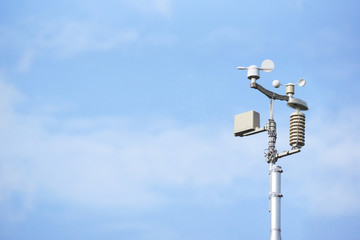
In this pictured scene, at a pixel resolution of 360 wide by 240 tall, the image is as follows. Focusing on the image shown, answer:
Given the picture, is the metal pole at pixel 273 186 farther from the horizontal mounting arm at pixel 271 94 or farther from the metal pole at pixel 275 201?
the horizontal mounting arm at pixel 271 94

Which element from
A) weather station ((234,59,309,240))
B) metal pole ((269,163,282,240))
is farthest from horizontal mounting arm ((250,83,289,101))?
metal pole ((269,163,282,240))

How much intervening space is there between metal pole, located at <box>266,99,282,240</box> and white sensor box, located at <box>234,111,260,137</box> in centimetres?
92

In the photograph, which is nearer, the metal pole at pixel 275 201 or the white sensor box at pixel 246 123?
the metal pole at pixel 275 201

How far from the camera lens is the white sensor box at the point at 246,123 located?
6981cm

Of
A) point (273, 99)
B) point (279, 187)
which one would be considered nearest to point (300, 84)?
point (273, 99)

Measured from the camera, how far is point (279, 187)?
6806 cm

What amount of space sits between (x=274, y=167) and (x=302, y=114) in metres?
3.39

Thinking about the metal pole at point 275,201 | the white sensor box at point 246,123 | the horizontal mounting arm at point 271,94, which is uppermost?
the horizontal mounting arm at point 271,94

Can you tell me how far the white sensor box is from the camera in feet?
229

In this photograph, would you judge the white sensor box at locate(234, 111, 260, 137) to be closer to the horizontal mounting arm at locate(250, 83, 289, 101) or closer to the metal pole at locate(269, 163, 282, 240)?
the horizontal mounting arm at locate(250, 83, 289, 101)

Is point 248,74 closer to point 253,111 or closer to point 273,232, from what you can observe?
point 253,111

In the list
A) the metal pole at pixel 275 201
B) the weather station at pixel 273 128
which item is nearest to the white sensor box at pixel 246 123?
the weather station at pixel 273 128

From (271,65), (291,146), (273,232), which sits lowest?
(273,232)

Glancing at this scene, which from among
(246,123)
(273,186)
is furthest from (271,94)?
(273,186)
